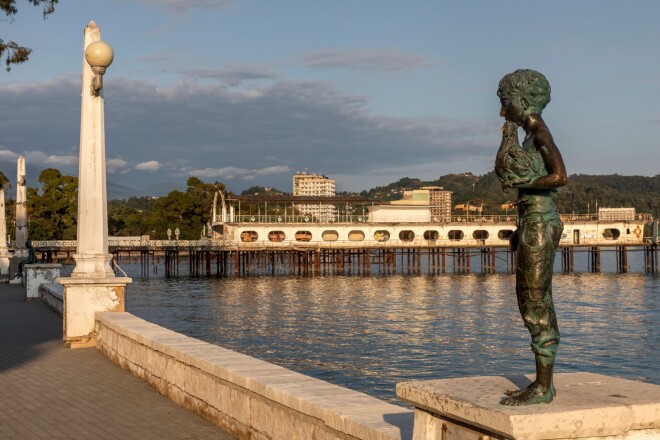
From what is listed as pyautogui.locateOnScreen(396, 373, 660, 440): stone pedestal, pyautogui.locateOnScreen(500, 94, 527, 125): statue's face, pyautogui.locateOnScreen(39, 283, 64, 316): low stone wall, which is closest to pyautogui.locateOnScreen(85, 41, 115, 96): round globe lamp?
pyautogui.locateOnScreen(39, 283, 64, 316): low stone wall

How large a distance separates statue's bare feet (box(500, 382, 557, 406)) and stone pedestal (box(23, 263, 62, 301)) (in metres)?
24.6

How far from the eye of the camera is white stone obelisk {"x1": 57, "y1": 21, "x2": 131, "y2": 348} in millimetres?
13742

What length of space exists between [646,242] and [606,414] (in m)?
88.3

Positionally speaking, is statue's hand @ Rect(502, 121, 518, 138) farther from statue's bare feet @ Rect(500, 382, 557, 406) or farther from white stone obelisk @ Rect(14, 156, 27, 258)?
white stone obelisk @ Rect(14, 156, 27, 258)

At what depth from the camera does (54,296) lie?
21.6 meters

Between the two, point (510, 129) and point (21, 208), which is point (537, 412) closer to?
point (510, 129)

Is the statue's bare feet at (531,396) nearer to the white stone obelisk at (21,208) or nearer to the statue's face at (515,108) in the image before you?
the statue's face at (515,108)

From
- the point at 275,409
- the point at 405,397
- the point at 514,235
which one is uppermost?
the point at 514,235

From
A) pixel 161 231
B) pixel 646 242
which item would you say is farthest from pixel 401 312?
pixel 161 231

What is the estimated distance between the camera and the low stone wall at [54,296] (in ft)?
66.1

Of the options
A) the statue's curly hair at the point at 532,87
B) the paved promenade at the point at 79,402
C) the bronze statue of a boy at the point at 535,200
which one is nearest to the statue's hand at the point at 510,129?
the bronze statue of a boy at the point at 535,200

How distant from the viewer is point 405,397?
4320 mm

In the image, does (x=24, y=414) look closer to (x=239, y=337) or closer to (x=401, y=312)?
(x=239, y=337)

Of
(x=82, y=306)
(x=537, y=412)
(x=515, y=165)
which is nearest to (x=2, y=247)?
(x=82, y=306)
